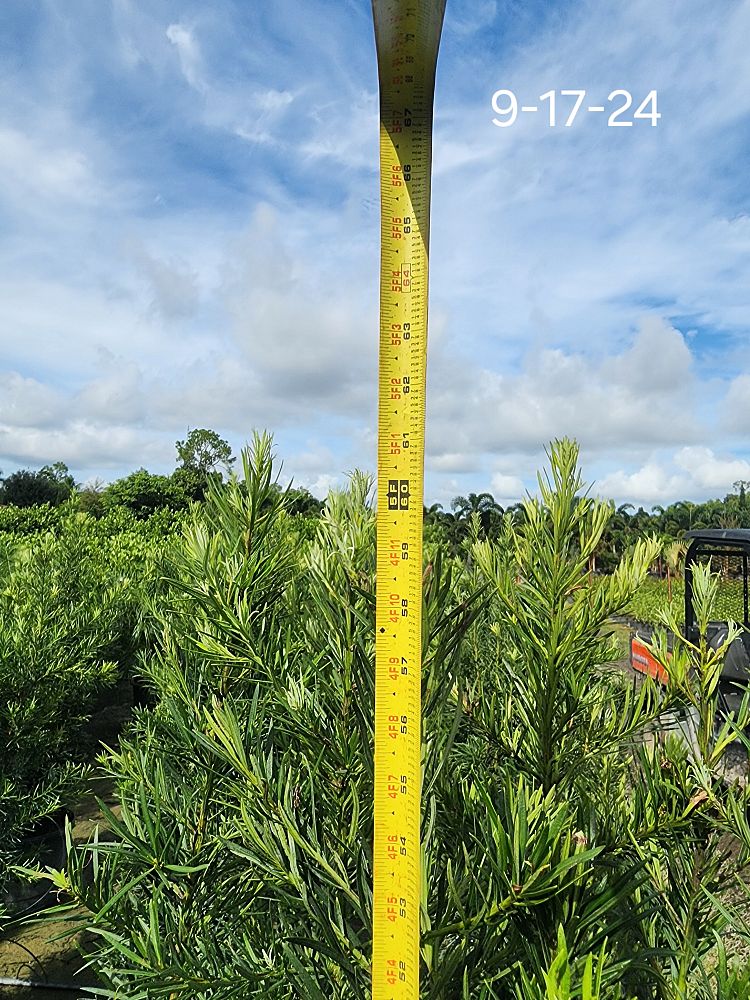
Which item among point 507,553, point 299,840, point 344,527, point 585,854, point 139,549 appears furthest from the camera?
point 139,549

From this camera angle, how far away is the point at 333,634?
1.25 meters

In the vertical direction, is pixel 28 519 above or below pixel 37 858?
above

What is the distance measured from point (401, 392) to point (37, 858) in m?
4.28

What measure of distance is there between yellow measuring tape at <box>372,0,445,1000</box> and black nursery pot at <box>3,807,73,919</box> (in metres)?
3.77

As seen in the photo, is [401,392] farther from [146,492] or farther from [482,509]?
[146,492]

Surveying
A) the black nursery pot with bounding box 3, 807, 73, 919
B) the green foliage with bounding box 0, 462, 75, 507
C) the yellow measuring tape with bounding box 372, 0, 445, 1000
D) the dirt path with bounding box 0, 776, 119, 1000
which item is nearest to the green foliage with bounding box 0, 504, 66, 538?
the black nursery pot with bounding box 3, 807, 73, 919

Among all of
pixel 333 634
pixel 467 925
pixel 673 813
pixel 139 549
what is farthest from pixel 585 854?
pixel 139 549

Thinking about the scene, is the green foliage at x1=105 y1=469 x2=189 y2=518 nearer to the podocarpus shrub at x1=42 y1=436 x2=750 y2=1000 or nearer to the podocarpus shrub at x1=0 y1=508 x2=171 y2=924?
the podocarpus shrub at x1=0 y1=508 x2=171 y2=924

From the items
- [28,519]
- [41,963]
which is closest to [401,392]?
[41,963]

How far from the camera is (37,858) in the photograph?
4.19 m

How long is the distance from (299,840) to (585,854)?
1.33 feet

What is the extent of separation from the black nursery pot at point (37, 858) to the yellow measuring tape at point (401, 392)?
3.77m

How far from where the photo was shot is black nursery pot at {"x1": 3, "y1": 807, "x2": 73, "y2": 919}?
4.10 m

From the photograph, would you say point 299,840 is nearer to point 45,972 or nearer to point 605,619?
point 605,619
